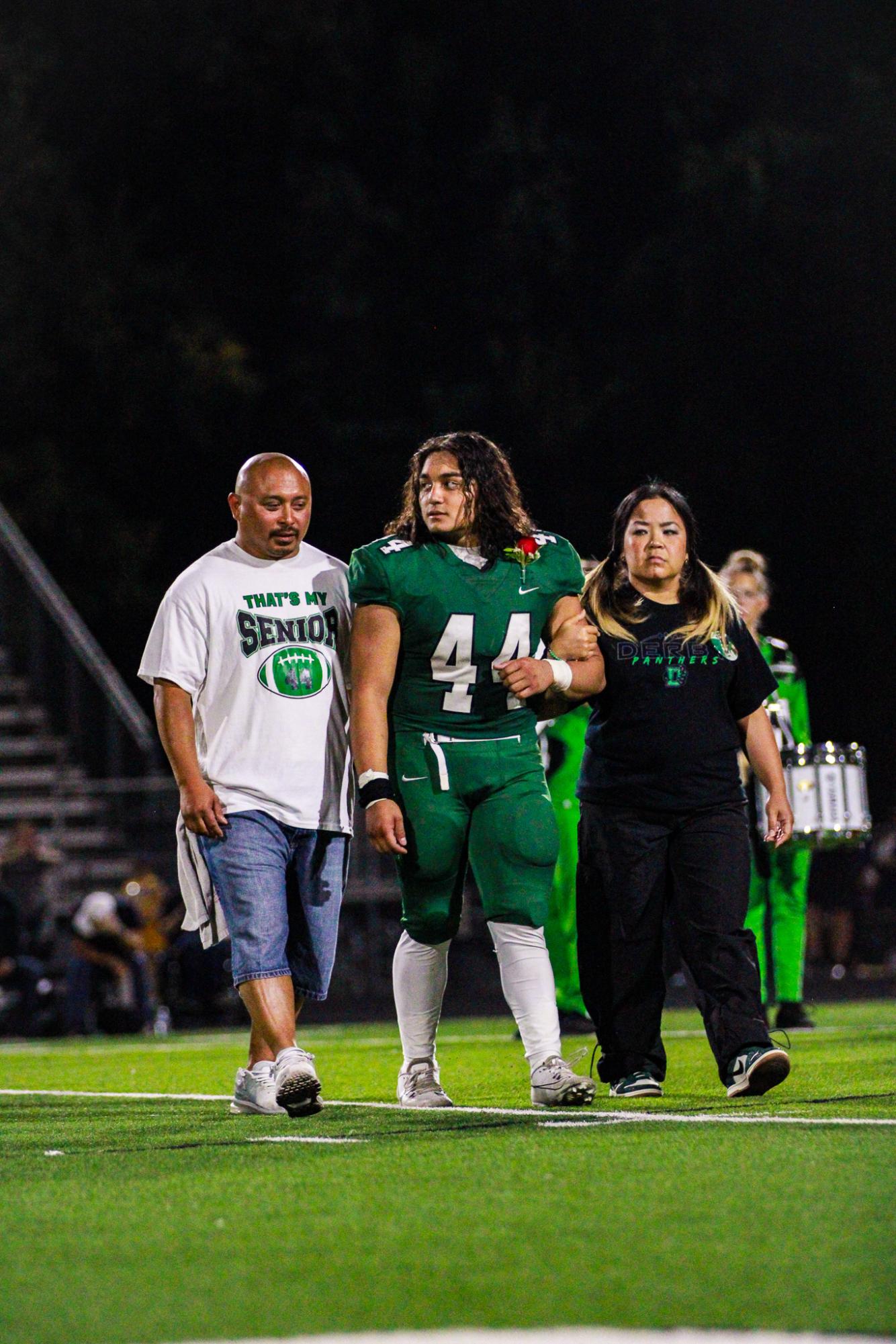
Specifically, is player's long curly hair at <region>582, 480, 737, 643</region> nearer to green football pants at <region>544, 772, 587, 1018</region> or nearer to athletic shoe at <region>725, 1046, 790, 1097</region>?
athletic shoe at <region>725, 1046, 790, 1097</region>

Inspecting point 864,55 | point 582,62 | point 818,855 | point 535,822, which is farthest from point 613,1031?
point 582,62

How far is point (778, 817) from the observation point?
22.2 ft

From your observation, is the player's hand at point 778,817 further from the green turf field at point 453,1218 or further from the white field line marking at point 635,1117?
the white field line marking at point 635,1117

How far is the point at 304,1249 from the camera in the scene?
3.69m

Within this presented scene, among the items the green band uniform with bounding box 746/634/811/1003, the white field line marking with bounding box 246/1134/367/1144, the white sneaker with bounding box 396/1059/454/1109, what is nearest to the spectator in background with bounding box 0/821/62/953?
the green band uniform with bounding box 746/634/811/1003

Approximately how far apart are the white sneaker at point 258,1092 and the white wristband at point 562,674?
4.70ft

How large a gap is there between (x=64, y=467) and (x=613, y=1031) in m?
22.6

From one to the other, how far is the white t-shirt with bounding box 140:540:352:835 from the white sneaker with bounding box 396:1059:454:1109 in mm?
776

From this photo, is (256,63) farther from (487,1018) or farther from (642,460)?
(487,1018)

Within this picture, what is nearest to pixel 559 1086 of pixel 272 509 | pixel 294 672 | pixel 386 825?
pixel 386 825

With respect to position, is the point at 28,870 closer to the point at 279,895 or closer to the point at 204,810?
the point at 279,895

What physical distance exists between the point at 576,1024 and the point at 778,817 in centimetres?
353

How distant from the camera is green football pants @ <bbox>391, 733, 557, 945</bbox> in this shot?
617 centimetres

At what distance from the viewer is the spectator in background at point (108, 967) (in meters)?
14.8
